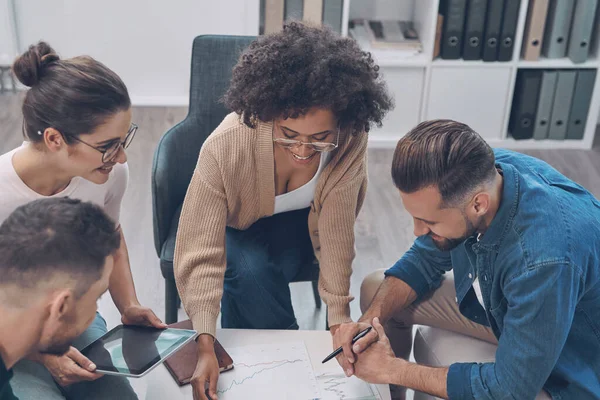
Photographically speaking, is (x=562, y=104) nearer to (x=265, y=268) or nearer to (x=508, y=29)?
(x=508, y=29)

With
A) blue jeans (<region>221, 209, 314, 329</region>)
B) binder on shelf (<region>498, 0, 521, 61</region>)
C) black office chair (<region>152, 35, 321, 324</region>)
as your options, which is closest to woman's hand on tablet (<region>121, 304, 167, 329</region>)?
blue jeans (<region>221, 209, 314, 329</region>)

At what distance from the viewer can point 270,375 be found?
1439 millimetres

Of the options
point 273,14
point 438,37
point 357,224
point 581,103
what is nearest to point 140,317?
point 357,224

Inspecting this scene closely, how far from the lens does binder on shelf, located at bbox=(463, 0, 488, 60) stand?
323 cm

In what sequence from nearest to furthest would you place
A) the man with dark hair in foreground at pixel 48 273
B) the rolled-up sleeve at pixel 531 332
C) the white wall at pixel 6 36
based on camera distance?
the man with dark hair in foreground at pixel 48 273
the rolled-up sleeve at pixel 531 332
the white wall at pixel 6 36

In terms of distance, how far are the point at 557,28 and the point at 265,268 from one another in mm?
2260

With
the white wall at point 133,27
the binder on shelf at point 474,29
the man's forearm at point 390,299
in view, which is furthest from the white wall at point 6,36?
the man's forearm at point 390,299

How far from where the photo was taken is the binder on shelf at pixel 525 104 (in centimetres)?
341

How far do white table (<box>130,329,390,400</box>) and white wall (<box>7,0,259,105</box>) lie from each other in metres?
2.40

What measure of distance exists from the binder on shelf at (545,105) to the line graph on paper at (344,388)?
2415 millimetres

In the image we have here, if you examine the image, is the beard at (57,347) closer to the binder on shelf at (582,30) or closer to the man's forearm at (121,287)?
the man's forearm at (121,287)

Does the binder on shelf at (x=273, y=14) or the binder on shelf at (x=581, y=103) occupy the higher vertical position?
the binder on shelf at (x=273, y=14)

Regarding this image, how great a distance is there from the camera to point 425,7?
338cm

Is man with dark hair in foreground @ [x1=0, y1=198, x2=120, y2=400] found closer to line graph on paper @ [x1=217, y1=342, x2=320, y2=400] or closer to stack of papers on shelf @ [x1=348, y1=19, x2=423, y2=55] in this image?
line graph on paper @ [x1=217, y1=342, x2=320, y2=400]
